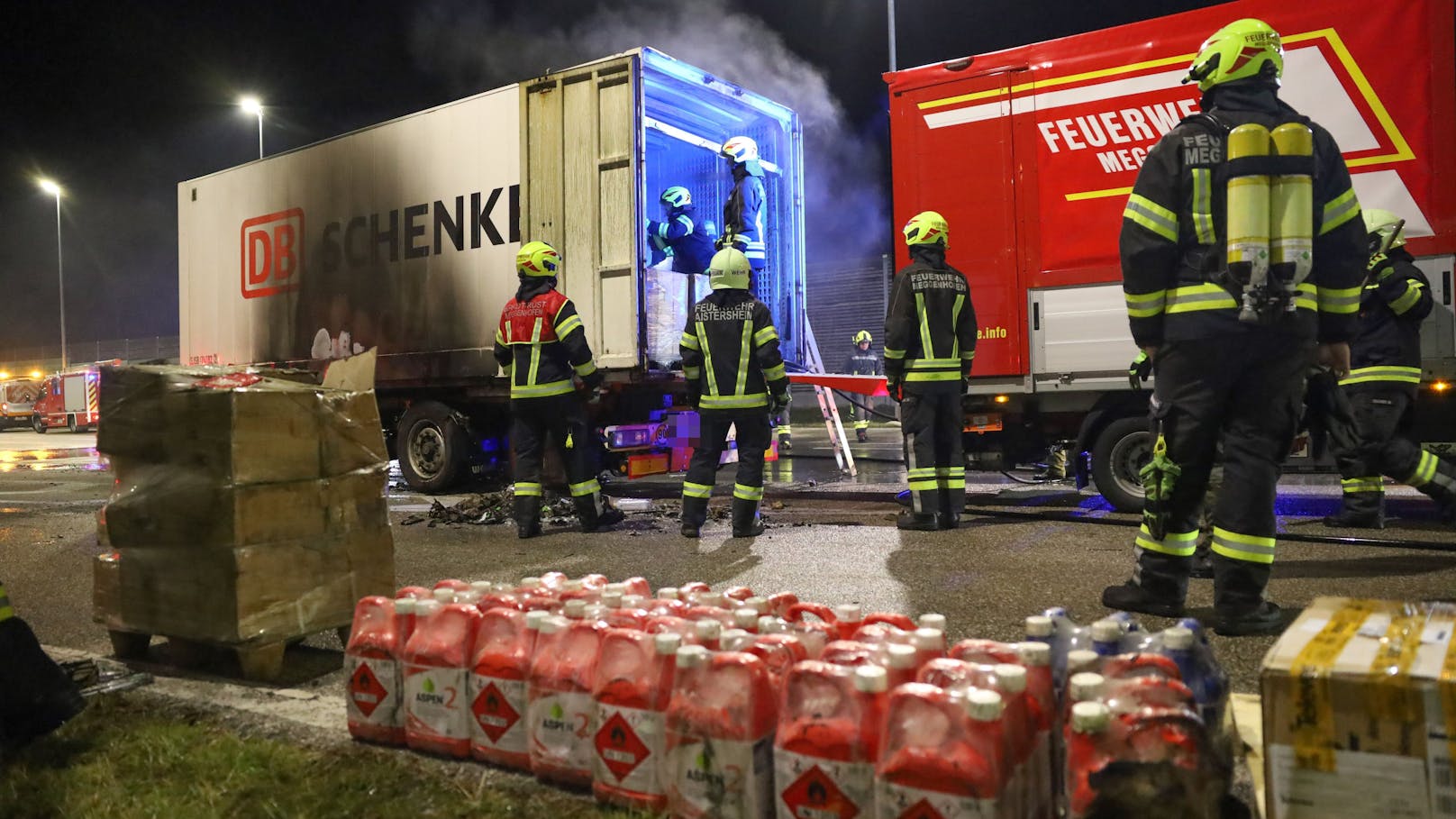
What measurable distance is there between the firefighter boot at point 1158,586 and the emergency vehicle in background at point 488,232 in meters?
4.84

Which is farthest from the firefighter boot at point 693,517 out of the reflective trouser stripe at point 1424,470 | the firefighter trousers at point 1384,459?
the reflective trouser stripe at point 1424,470

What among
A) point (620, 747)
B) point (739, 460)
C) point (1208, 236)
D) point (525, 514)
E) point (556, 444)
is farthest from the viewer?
point (556, 444)

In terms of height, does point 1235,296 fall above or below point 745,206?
below

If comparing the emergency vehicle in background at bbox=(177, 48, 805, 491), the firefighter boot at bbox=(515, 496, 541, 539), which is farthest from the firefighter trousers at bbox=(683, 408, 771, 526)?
the emergency vehicle in background at bbox=(177, 48, 805, 491)

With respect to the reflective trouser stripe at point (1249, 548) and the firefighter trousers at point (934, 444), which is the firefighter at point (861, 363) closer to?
the firefighter trousers at point (934, 444)

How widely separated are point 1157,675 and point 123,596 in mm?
3294

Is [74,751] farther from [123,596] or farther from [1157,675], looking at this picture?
[1157,675]

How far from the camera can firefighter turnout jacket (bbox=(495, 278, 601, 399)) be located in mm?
6445

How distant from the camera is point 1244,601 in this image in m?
3.28

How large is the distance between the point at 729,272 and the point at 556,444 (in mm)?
1721

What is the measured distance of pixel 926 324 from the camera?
20.3ft

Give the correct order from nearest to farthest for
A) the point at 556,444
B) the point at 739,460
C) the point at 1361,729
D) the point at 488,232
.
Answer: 1. the point at 1361,729
2. the point at 739,460
3. the point at 556,444
4. the point at 488,232

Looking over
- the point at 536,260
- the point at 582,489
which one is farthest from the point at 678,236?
the point at 582,489

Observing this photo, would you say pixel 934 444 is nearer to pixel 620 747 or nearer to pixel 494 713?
pixel 494 713
